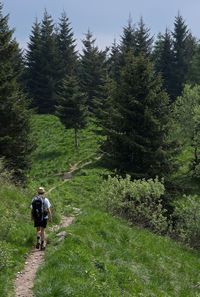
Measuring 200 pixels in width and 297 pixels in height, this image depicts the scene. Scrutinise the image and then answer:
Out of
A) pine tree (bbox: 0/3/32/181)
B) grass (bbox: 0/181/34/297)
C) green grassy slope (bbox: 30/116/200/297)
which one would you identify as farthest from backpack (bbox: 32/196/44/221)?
pine tree (bbox: 0/3/32/181)

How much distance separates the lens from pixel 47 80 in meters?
73.3

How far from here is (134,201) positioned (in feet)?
84.7

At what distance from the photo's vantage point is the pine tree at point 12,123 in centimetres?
3266

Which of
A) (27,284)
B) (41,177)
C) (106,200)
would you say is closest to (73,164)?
(41,177)

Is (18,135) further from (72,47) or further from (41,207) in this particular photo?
(72,47)

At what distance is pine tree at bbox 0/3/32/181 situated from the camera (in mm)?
32656

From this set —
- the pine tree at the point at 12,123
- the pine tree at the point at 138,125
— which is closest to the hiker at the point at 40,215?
the pine tree at the point at 138,125

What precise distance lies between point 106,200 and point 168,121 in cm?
904

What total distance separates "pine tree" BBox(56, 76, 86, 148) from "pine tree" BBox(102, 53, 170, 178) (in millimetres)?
22911

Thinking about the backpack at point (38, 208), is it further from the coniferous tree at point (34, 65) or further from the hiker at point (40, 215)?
the coniferous tree at point (34, 65)

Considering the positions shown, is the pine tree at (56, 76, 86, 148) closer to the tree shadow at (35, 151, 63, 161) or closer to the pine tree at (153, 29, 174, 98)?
the tree shadow at (35, 151, 63, 161)

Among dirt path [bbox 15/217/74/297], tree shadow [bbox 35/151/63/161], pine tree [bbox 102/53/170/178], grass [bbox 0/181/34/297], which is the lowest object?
dirt path [bbox 15/217/74/297]

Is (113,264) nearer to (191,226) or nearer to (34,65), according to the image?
(191,226)

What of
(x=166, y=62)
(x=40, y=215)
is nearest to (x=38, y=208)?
(x=40, y=215)
